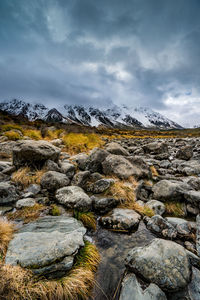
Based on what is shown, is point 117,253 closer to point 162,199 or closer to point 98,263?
point 98,263

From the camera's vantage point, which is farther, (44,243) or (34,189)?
(34,189)

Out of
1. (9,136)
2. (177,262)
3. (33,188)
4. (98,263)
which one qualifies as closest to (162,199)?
(177,262)

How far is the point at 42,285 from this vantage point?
1.99m

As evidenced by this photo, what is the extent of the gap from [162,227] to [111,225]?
4.42ft

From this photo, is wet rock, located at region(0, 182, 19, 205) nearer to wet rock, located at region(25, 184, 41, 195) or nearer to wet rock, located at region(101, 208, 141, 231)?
wet rock, located at region(25, 184, 41, 195)

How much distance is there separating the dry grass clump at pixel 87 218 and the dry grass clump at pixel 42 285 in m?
1.38

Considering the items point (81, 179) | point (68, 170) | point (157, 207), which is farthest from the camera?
point (68, 170)

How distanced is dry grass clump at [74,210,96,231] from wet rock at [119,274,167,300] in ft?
5.42

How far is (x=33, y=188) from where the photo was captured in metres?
4.96

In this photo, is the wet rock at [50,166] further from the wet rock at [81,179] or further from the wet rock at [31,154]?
the wet rock at [81,179]

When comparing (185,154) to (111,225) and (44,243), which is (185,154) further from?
(44,243)

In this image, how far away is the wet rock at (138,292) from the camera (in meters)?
1.99

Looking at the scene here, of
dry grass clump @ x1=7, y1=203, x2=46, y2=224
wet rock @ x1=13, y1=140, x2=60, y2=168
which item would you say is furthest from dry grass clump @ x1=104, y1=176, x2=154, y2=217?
wet rock @ x1=13, y1=140, x2=60, y2=168

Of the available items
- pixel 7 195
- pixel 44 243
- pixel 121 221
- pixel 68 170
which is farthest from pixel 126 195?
pixel 7 195
